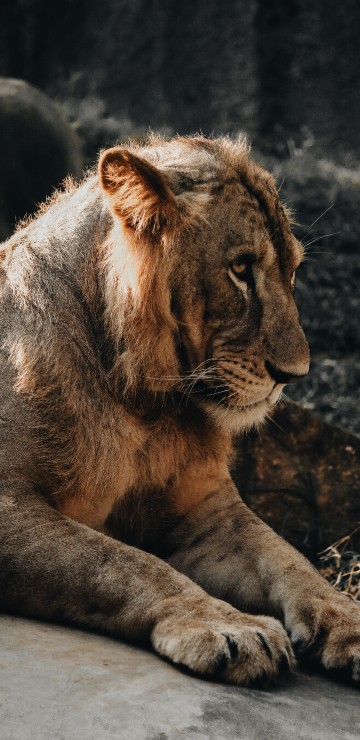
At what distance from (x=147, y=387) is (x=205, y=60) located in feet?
25.6

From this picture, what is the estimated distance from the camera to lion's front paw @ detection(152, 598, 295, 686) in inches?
96.1

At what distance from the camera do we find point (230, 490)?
142 inches

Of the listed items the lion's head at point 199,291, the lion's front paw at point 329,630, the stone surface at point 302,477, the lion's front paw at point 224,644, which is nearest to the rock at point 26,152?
the stone surface at point 302,477

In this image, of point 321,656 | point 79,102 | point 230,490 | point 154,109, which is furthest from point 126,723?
point 154,109

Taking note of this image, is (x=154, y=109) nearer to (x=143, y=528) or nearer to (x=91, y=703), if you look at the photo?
(x=143, y=528)

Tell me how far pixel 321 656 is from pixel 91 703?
2.60 ft

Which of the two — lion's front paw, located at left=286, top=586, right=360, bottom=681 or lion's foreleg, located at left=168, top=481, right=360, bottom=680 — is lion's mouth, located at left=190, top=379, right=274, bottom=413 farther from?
lion's front paw, located at left=286, top=586, right=360, bottom=681

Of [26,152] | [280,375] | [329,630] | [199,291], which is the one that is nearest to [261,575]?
[329,630]

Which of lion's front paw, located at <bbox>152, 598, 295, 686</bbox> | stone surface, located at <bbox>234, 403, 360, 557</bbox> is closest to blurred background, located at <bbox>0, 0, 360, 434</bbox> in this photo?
stone surface, located at <bbox>234, 403, 360, 557</bbox>

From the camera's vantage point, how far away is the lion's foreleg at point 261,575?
276 cm

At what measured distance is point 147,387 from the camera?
3111 mm

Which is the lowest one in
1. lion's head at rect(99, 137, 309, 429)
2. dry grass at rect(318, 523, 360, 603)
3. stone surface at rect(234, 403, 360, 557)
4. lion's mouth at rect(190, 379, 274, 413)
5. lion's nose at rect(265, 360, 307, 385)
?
dry grass at rect(318, 523, 360, 603)

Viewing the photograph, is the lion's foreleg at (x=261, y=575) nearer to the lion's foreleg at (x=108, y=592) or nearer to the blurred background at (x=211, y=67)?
the lion's foreleg at (x=108, y=592)

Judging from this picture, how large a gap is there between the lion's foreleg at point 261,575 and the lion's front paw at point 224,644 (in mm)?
166
